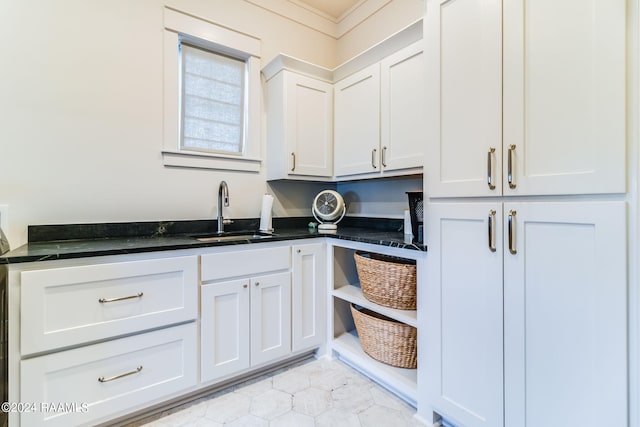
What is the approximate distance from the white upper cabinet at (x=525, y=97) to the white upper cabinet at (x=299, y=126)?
3.52 ft

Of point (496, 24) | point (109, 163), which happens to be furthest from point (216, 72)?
point (496, 24)

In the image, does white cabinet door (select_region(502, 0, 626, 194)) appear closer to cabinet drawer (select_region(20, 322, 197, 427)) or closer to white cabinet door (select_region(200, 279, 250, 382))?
white cabinet door (select_region(200, 279, 250, 382))

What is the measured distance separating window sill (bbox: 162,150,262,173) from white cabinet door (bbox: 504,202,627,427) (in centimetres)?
175

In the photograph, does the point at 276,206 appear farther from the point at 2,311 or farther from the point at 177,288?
the point at 2,311

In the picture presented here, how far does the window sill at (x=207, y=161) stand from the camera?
1.94 metres

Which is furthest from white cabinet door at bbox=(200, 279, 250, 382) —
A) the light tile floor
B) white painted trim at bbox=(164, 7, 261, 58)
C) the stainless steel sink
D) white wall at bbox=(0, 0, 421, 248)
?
white painted trim at bbox=(164, 7, 261, 58)

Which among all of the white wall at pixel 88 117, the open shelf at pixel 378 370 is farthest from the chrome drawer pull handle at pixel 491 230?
the white wall at pixel 88 117

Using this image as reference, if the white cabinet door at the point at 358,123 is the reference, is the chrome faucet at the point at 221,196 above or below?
below

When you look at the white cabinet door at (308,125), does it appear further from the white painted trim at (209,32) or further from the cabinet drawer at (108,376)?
the cabinet drawer at (108,376)

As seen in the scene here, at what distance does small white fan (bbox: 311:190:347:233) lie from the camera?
2197 millimetres

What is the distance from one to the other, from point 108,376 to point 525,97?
6.90 ft

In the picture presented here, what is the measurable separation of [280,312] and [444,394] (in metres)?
0.98

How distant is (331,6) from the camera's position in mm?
2549

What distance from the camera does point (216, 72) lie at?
2.15 m
